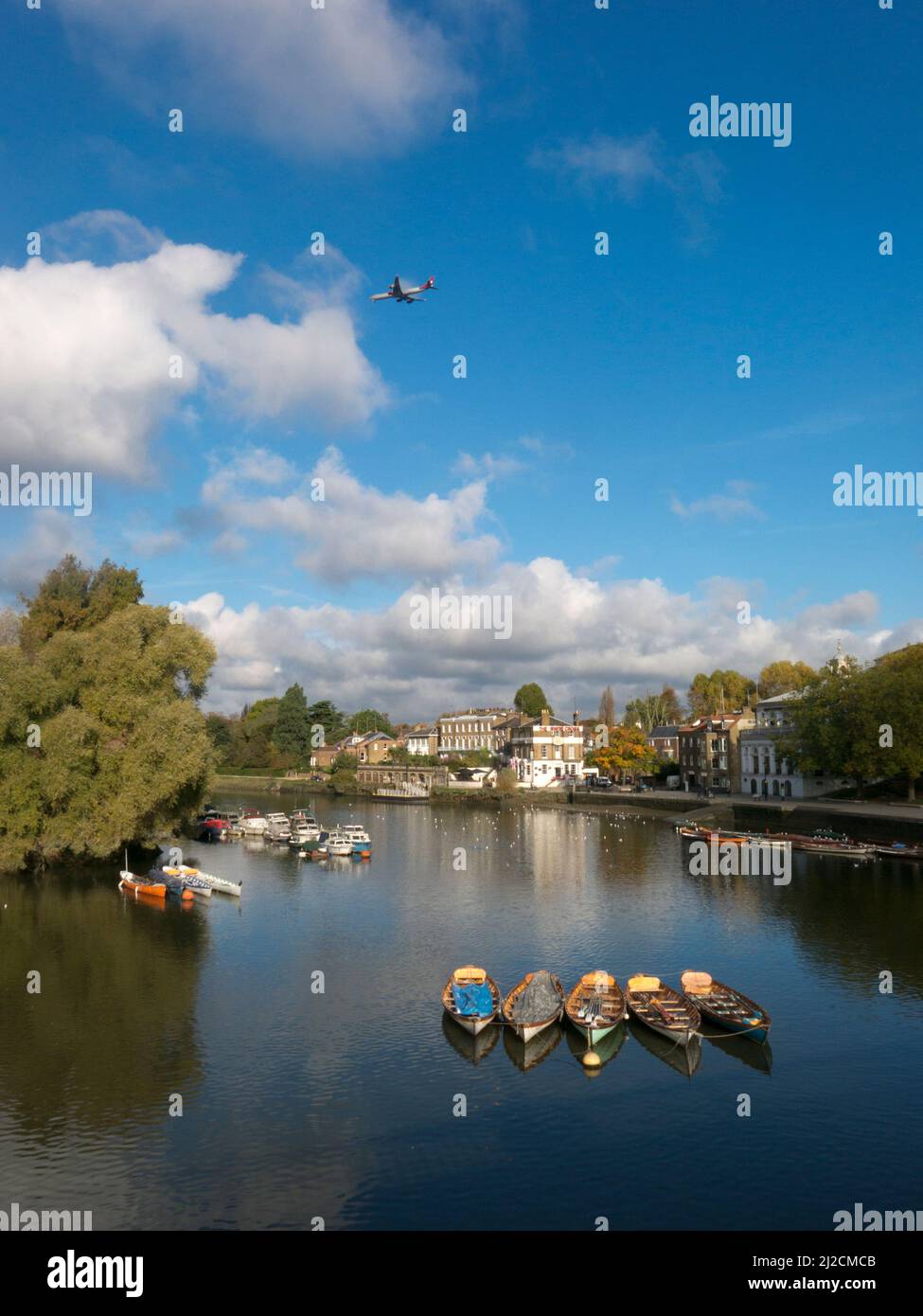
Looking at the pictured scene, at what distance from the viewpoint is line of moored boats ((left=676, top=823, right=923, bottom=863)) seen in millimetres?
58156

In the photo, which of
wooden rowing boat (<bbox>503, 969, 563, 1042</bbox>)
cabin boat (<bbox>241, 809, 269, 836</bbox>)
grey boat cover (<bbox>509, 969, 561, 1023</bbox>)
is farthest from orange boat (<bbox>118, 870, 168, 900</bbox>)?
cabin boat (<bbox>241, 809, 269, 836</bbox>)

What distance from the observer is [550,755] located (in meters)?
127

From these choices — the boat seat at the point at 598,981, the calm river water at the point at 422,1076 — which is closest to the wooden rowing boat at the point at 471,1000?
the calm river water at the point at 422,1076

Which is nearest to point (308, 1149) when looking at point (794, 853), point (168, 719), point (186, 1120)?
point (186, 1120)

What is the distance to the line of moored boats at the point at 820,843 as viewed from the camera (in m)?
58.2

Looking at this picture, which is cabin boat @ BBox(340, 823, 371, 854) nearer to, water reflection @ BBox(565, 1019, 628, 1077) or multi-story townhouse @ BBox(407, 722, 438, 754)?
water reflection @ BBox(565, 1019, 628, 1077)

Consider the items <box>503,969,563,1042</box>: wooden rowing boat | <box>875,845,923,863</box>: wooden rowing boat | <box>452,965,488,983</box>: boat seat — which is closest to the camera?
<box>503,969,563,1042</box>: wooden rowing boat

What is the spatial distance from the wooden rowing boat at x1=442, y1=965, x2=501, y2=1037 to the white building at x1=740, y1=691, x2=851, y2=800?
198 ft

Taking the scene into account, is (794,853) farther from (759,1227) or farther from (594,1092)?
(759,1227)

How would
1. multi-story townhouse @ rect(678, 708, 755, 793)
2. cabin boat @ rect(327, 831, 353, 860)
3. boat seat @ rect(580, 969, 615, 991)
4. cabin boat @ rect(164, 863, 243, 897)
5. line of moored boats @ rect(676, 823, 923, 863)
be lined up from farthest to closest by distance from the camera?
multi-story townhouse @ rect(678, 708, 755, 793) < cabin boat @ rect(327, 831, 353, 860) < line of moored boats @ rect(676, 823, 923, 863) < cabin boat @ rect(164, 863, 243, 897) < boat seat @ rect(580, 969, 615, 991)

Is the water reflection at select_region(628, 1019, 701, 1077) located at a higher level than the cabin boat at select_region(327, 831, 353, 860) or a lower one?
lower

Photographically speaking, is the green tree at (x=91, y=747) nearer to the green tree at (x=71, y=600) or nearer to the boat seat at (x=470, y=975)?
the green tree at (x=71, y=600)

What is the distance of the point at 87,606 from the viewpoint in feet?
209

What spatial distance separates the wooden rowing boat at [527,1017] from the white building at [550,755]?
9691 cm
